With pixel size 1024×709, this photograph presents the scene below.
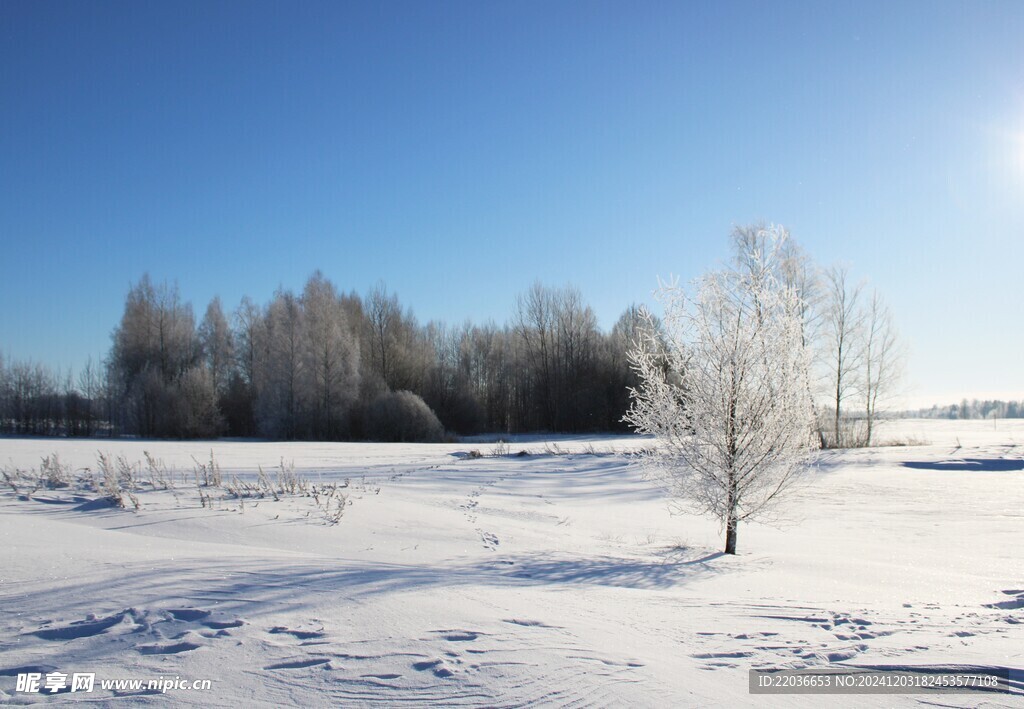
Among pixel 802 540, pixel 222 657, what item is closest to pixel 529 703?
pixel 222 657

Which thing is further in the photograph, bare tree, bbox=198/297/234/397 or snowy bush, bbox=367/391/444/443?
bare tree, bbox=198/297/234/397

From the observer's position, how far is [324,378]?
43.4m

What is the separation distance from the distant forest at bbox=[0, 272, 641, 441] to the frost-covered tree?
1321 inches

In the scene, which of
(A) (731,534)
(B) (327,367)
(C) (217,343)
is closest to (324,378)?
(B) (327,367)

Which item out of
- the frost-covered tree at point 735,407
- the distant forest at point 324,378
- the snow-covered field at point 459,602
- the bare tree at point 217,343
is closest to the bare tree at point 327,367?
the distant forest at point 324,378

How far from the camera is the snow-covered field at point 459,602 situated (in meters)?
3.17

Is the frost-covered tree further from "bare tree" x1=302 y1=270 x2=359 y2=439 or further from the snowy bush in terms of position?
"bare tree" x1=302 y1=270 x2=359 y2=439

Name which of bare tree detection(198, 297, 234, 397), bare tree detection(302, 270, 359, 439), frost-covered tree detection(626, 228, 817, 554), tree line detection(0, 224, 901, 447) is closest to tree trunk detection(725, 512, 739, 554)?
frost-covered tree detection(626, 228, 817, 554)

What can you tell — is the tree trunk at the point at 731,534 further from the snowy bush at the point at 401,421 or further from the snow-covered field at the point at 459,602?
the snowy bush at the point at 401,421

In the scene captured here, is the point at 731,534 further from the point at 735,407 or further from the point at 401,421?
the point at 401,421

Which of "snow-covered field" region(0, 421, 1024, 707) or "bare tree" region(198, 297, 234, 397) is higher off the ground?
"bare tree" region(198, 297, 234, 397)

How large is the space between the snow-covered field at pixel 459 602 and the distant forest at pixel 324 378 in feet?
105

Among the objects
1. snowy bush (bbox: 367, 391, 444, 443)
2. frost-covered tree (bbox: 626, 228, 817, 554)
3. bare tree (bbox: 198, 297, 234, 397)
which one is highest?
bare tree (bbox: 198, 297, 234, 397)

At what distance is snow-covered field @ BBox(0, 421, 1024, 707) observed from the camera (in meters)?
3.17
